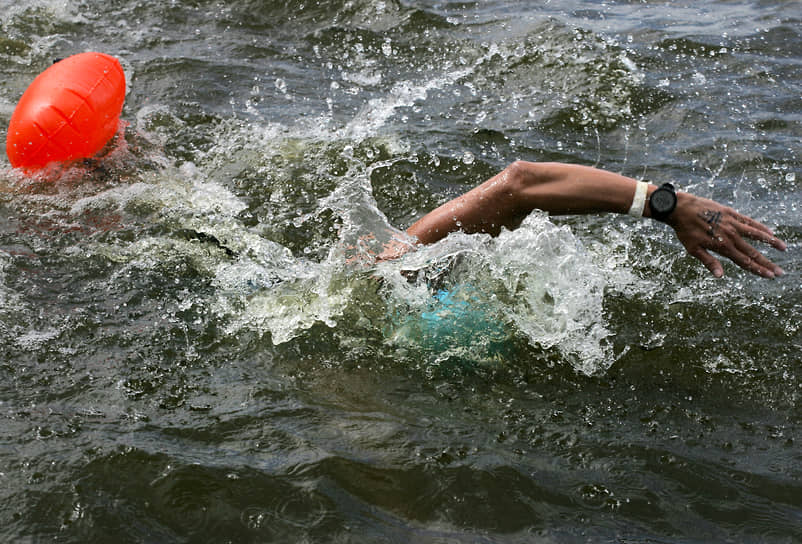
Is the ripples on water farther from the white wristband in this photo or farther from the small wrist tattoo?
the small wrist tattoo

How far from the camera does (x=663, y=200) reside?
137 inches

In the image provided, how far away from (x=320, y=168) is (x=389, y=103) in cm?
145

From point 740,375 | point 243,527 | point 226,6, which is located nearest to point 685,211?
point 740,375

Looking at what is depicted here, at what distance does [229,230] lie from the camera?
195 inches

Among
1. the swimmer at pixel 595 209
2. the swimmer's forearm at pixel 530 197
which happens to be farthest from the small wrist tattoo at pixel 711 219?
the swimmer's forearm at pixel 530 197

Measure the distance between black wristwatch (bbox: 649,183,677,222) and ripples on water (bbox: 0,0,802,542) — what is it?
2.25 ft

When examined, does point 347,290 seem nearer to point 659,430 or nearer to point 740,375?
point 659,430

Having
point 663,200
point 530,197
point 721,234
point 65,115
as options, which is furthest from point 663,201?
point 65,115

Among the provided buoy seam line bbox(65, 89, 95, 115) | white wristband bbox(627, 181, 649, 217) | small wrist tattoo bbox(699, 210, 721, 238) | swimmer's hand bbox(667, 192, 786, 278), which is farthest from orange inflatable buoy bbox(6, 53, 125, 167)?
small wrist tattoo bbox(699, 210, 721, 238)

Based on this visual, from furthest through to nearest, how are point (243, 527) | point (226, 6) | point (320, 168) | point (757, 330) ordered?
point (226, 6) → point (320, 168) → point (757, 330) → point (243, 527)

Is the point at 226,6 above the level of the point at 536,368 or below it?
above

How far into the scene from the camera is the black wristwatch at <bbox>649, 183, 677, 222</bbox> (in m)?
3.47

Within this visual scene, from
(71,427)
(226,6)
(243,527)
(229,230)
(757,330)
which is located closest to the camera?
(243,527)

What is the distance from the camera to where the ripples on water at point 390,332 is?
9.92 ft
